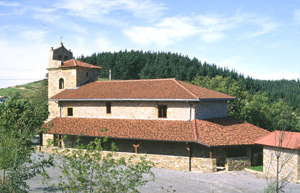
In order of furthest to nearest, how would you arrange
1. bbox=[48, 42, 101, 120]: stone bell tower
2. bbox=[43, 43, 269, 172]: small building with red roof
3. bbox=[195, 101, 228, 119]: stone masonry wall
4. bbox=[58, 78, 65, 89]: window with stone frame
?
1. bbox=[58, 78, 65, 89]: window with stone frame
2. bbox=[48, 42, 101, 120]: stone bell tower
3. bbox=[195, 101, 228, 119]: stone masonry wall
4. bbox=[43, 43, 269, 172]: small building with red roof

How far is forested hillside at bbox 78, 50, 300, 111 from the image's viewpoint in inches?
4473

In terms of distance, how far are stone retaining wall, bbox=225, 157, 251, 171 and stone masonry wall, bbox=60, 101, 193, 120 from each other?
6.01 meters

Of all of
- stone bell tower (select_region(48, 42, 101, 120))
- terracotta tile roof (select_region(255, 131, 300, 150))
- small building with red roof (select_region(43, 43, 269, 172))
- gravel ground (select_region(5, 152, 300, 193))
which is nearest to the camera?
gravel ground (select_region(5, 152, 300, 193))

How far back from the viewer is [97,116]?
32.0 metres

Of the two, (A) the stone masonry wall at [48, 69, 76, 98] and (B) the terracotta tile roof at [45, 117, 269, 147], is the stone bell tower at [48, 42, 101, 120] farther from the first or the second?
(B) the terracotta tile roof at [45, 117, 269, 147]

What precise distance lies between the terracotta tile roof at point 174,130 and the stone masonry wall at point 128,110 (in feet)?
2.34

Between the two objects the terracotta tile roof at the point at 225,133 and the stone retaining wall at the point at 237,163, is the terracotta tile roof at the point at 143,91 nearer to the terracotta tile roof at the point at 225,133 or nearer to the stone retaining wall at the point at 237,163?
the terracotta tile roof at the point at 225,133

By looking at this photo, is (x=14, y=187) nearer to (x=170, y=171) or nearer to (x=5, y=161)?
(x=5, y=161)

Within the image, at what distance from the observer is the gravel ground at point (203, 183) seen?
18.8m

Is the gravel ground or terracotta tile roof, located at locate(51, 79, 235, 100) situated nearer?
the gravel ground

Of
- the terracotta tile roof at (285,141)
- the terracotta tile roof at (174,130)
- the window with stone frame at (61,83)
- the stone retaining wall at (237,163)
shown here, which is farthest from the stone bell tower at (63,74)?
the terracotta tile roof at (285,141)

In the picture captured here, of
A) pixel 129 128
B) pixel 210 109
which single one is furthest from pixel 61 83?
pixel 210 109

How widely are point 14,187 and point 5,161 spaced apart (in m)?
1.56

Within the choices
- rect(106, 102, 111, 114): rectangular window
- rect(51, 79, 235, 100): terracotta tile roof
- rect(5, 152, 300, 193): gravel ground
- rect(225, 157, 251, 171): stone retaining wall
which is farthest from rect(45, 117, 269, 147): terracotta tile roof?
rect(5, 152, 300, 193): gravel ground
